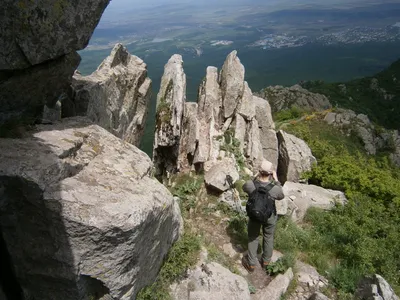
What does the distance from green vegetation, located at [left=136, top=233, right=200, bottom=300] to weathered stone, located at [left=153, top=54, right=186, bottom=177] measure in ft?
23.9

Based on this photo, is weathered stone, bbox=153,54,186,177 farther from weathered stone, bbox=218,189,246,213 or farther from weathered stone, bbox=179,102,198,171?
weathered stone, bbox=218,189,246,213

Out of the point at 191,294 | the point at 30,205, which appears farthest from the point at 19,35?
the point at 191,294

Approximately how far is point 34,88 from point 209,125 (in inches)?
435

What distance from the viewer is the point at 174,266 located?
8.80 meters

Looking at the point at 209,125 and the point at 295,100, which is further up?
the point at 209,125

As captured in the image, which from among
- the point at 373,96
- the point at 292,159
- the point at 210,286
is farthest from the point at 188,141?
the point at 373,96

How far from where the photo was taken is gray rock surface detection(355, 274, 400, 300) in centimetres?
869

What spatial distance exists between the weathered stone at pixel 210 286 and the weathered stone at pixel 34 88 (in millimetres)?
5969

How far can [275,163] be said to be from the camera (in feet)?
74.1

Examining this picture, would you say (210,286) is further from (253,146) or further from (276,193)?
(253,146)

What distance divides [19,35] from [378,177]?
19.3 metres

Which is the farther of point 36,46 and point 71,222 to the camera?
point 36,46

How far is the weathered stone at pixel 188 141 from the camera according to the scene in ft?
56.3

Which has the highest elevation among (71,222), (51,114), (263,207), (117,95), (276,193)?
(51,114)
